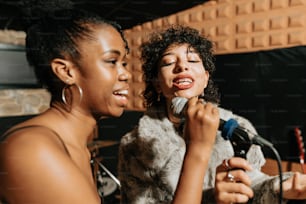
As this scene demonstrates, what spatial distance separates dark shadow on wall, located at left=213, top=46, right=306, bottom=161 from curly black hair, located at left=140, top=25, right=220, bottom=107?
0.66m

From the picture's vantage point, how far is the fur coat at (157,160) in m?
0.71

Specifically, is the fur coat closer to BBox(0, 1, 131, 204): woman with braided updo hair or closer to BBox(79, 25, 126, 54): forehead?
BBox(0, 1, 131, 204): woman with braided updo hair

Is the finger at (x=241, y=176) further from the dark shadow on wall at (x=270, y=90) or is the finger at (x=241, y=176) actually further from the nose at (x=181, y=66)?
the dark shadow on wall at (x=270, y=90)

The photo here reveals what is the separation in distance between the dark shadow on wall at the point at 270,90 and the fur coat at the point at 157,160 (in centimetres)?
67

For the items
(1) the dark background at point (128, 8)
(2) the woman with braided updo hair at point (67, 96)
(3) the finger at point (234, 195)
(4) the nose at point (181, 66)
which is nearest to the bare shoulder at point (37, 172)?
(2) the woman with braided updo hair at point (67, 96)

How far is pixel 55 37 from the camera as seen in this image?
521 millimetres

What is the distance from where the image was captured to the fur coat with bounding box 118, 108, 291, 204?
71 centimetres

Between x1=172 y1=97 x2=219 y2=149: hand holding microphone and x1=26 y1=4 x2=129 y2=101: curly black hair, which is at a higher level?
x1=26 y1=4 x2=129 y2=101: curly black hair

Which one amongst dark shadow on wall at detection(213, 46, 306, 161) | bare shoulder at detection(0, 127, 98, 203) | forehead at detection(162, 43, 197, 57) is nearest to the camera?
bare shoulder at detection(0, 127, 98, 203)

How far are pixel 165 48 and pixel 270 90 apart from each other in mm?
886

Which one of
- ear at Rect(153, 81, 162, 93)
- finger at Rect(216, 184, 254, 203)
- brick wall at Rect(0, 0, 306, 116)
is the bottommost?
finger at Rect(216, 184, 254, 203)

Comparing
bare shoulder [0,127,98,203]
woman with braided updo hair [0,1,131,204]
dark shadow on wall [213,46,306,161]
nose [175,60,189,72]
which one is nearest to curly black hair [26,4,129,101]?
woman with braided updo hair [0,1,131,204]

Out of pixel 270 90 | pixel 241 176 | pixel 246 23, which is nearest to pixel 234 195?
pixel 241 176

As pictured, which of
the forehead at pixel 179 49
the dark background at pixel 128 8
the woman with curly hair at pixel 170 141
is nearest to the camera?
the woman with curly hair at pixel 170 141
